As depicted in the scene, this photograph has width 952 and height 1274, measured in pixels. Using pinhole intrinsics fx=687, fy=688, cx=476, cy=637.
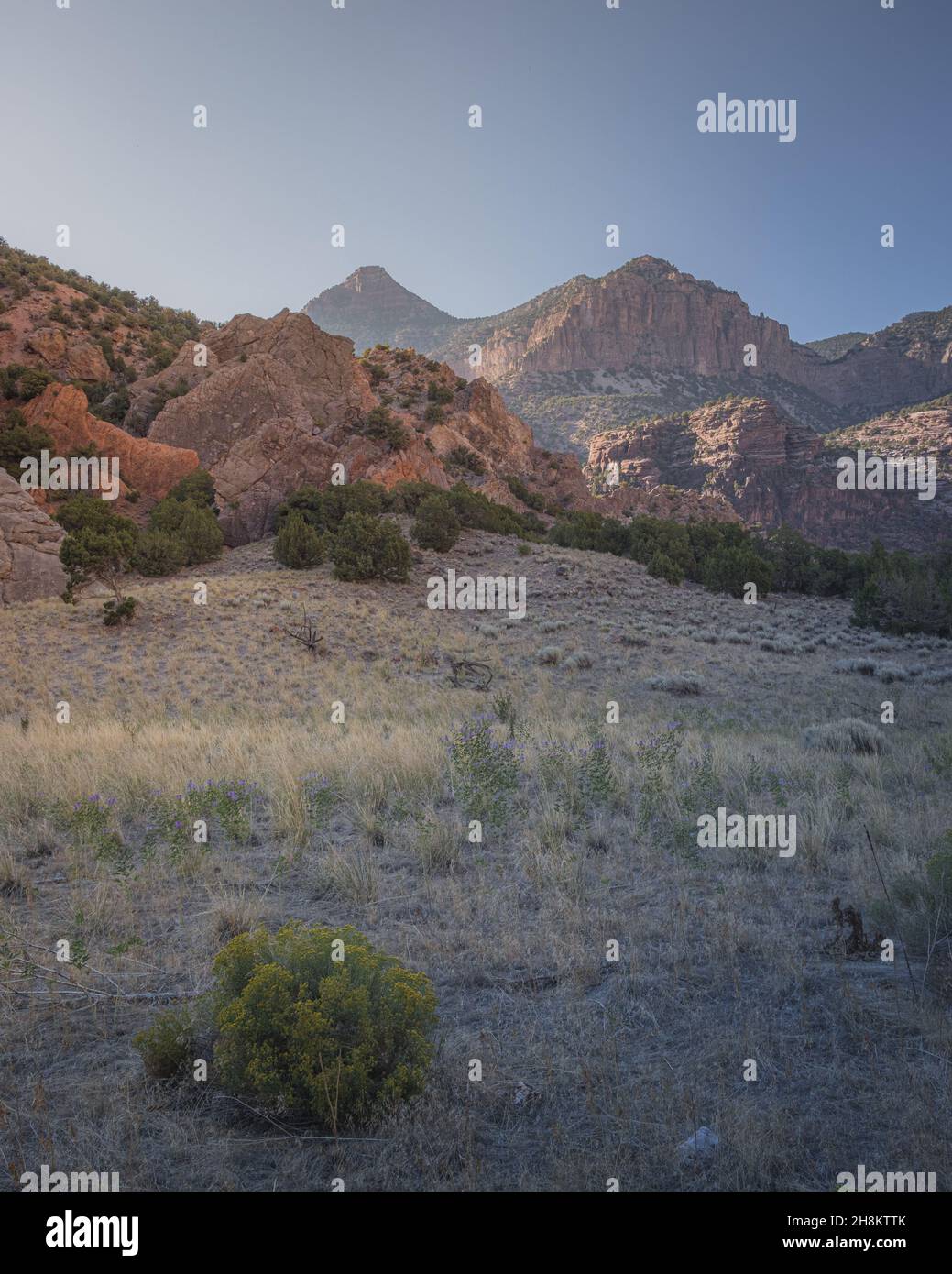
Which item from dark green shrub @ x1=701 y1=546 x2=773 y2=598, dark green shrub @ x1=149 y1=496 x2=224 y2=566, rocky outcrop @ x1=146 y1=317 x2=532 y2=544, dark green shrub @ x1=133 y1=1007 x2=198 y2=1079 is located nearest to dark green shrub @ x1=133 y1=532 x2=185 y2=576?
dark green shrub @ x1=149 y1=496 x2=224 y2=566

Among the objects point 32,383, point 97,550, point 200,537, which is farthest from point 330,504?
Answer: point 32,383

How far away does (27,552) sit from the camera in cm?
2173

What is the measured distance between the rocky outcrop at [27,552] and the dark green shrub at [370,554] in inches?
352

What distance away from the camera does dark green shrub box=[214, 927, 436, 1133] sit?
2.50 meters

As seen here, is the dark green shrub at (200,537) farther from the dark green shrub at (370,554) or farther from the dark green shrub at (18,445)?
the dark green shrub at (18,445)

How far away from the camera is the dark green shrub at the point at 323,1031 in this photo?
2.50 m

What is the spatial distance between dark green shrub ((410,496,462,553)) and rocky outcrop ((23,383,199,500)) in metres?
12.6

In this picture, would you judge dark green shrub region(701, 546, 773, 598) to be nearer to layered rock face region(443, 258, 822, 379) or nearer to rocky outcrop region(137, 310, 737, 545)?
rocky outcrop region(137, 310, 737, 545)

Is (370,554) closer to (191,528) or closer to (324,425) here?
(191,528)

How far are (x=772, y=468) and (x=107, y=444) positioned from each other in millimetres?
83994

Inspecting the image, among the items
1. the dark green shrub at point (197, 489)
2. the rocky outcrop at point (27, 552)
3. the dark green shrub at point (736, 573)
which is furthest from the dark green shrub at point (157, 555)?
the dark green shrub at point (736, 573)
